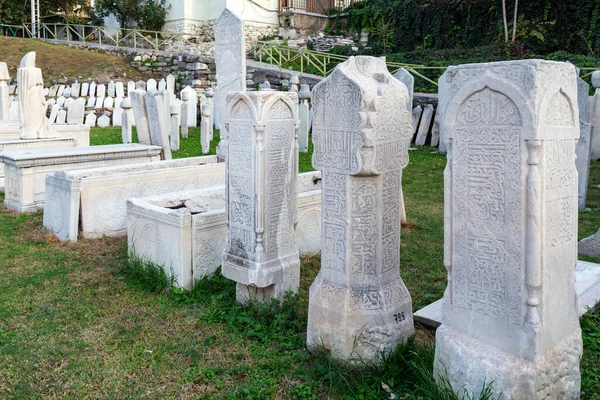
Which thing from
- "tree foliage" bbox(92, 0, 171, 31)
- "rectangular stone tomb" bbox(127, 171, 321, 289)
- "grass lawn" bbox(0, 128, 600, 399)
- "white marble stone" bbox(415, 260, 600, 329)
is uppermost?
"tree foliage" bbox(92, 0, 171, 31)

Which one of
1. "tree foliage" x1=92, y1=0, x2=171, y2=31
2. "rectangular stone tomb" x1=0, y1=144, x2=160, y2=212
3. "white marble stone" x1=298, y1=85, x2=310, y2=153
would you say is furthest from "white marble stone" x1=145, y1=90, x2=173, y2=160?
"tree foliage" x1=92, y1=0, x2=171, y2=31

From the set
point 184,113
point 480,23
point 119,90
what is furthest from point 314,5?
point 184,113

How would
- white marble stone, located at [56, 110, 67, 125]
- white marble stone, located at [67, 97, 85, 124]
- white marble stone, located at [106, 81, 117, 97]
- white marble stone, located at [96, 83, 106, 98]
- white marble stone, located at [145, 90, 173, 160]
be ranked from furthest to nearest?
white marble stone, located at [106, 81, 117, 97]
white marble stone, located at [96, 83, 106, 98]
white marble stone, located at [56, 110, 67, 125]
white marble stone, located at [67, 97, 85, 124]
white marble stone, located at [145, 90, 173, 160]

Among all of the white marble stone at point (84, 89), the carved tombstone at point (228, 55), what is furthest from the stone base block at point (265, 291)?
the white marble stone at point (84, 89)

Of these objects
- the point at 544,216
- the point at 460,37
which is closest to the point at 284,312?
the point at 544,216

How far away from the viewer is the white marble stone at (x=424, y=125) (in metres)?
13.9

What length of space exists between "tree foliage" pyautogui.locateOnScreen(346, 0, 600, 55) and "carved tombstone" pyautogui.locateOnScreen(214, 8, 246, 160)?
15250 mm

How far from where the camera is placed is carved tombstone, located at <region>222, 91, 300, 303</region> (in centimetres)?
445

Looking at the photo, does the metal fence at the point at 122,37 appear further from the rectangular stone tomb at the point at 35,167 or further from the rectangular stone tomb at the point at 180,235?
the rectangular stone tomb at the point at 180,235

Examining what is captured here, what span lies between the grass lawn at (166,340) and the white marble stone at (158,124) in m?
3.93

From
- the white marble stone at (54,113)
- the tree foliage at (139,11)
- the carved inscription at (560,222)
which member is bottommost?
the carved inscription at (560,222)

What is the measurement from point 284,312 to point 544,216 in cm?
218

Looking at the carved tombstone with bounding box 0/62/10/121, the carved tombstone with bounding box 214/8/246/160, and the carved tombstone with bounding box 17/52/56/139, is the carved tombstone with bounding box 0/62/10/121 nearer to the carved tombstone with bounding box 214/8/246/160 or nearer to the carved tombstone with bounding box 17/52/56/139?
the carved tombstone with bounding box 17/52/56/139

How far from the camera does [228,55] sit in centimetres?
835
